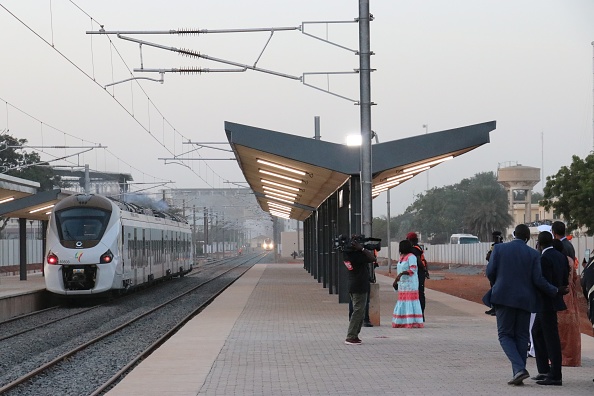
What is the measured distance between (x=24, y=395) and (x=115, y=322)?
Answer: 1295cm

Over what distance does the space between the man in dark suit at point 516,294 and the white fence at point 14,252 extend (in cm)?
5012

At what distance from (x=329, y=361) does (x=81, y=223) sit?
1793 centimetres

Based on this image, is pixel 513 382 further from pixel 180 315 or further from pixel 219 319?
pixel 180 315

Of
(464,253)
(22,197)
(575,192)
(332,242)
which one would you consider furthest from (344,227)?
(464,253)

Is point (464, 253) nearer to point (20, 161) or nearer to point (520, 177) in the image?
point (520, 177)

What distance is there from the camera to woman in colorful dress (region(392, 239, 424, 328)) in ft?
65.3

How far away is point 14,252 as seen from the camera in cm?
6272

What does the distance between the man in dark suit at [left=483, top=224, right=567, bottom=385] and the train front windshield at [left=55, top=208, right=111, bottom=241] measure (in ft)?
67.7

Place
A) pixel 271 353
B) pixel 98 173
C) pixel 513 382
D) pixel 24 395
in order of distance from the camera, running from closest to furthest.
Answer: pixel 513 382 → pixel 24 395 → pixel 271 353 → pixel 98 173

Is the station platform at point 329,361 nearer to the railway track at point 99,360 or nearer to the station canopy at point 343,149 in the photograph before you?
the railway track at point 99,360

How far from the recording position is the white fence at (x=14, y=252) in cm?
5967

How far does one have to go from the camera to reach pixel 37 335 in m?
22.4

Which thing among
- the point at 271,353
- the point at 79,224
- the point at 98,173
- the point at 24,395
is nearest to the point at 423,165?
the point at 79,224

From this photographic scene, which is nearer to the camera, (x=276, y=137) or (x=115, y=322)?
(x=276, y=137)
